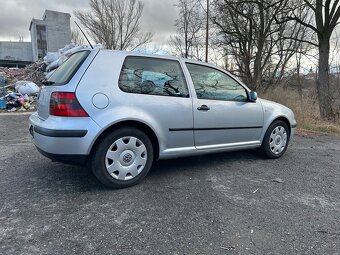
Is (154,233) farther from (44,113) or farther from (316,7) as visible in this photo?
(316,7)

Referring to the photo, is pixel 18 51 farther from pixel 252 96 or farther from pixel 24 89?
pixel 252 96

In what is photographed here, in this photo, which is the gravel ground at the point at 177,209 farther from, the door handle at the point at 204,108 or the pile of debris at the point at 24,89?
the pile of debris at the point at 24,89

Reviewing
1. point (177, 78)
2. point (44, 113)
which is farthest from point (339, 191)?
point (44, 113)

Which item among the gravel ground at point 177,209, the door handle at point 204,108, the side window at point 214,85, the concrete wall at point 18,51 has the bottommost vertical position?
the gravel ground at point 177,209

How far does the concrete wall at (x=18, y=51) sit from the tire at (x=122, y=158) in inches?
1496

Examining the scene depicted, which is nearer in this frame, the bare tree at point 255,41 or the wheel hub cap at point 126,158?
the wheel hub cap at point 126,158

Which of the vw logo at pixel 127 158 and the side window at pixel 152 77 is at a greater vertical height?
the side window at pixel 152 77

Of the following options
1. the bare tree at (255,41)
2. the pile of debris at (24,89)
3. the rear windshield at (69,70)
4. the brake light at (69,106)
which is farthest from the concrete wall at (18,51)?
the brake light at (69,106)

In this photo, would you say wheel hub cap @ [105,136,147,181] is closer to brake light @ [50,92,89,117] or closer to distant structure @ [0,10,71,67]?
brake light @ [50,92,89,117]

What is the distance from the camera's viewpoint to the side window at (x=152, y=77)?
12.0 ft

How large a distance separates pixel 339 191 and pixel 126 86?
9.92ft

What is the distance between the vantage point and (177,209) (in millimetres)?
3166

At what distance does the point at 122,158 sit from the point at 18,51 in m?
39.1

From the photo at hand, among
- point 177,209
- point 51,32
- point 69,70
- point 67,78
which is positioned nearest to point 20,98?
point 69,70
